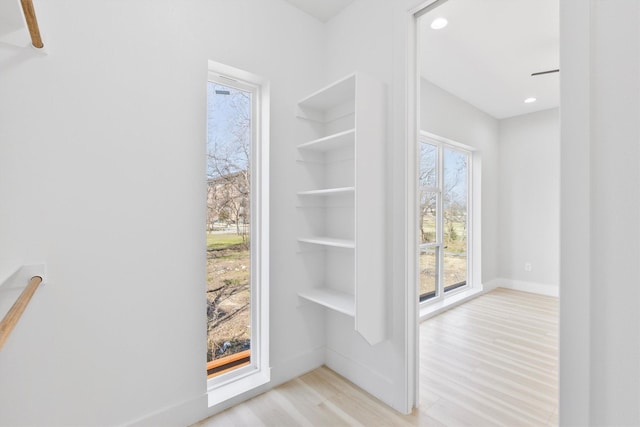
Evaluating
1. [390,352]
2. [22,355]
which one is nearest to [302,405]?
[390,352]

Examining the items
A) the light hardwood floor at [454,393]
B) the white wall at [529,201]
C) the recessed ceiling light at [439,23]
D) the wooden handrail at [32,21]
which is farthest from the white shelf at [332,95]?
the white wall at [529,201]

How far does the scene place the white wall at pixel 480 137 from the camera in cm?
357

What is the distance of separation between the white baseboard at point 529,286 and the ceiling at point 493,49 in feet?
8.95

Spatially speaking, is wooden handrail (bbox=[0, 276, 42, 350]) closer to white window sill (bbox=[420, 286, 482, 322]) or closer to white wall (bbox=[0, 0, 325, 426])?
white wall (bbox=[0, 0, 325, 426])

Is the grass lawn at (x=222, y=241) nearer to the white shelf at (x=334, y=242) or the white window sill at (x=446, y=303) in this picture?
the white shelf at (x=334, y=242)

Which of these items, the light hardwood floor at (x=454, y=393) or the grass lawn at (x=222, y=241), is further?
the grass lawn at (x=222, y=241)

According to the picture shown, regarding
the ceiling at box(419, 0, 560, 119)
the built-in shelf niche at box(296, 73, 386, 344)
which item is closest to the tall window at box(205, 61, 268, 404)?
the built-in shelf niche at box(296, 73, 386, 344)

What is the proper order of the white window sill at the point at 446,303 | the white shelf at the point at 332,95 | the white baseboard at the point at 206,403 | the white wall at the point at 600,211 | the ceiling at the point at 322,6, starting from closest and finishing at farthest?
the white wall at the point at 600,211 → the white baseboard at the point at 206,403 → the white shelf at the point at 332,95 → the ceiling at the point at 322,6 → the white window sill at the point at 446,303

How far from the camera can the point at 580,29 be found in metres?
0.67

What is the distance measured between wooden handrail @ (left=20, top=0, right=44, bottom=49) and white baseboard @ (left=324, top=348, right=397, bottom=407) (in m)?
2.42

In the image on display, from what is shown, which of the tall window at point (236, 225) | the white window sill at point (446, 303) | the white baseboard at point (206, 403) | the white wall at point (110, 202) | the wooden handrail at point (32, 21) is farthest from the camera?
the white window sill at point (446, 303)

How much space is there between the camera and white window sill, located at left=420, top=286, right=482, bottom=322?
3.48 meters

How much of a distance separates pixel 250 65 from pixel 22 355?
1921 mm

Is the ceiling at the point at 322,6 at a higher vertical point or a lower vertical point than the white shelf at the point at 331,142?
higher
